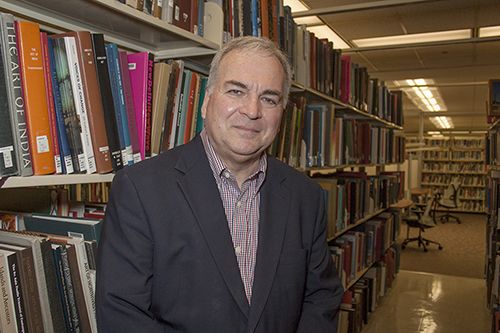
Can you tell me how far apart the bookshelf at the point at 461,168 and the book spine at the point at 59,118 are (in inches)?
524

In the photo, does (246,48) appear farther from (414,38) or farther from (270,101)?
(414,38)

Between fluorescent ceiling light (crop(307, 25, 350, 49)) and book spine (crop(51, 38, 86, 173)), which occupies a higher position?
fluorescent ceiling light (crop(307, 25, 350, 49))

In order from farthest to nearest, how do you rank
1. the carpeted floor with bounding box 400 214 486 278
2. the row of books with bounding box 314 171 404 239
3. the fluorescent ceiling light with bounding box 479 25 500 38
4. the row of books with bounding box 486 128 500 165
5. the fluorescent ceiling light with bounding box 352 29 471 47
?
the carpeted floor with bounding box 400 214 486 278 < the fluorescent ceiling light with bounding box 352 29 471 47 < the fluorescent ceiling light with bounding box 479 25 500 38 < the row of books with bounding box 486 128 500 165 < the row of books with bounding box 314 171 404 239

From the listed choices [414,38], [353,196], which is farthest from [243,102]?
[414,38]

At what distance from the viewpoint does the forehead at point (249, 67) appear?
106 centimetres

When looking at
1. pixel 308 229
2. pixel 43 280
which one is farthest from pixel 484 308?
pixel 43 280

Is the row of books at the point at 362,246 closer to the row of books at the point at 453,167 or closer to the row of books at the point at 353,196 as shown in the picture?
the row of books at the point at 353,196

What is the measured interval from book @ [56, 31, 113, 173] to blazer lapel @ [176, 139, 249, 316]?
188mm

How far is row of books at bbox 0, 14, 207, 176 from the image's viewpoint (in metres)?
0.84

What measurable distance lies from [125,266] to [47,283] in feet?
0.56

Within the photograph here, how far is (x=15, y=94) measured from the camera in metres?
0.84

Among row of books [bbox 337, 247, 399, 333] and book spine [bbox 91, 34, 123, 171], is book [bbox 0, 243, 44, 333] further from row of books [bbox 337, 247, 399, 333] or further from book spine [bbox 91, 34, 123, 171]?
row of books [bbox 337, 247, 399, 333]

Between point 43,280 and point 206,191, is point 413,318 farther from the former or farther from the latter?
point 43,280

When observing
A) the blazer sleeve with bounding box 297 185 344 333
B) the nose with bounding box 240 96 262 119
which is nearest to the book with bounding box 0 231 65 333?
the nose with bounding box 240 96 262 119
